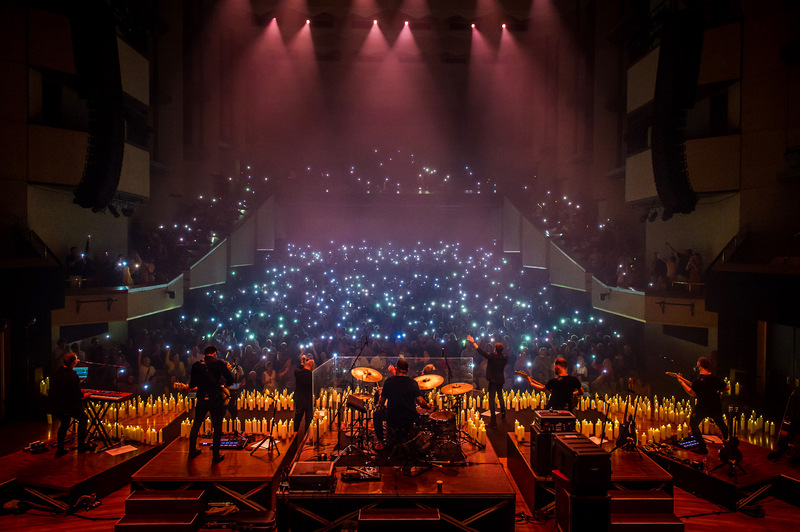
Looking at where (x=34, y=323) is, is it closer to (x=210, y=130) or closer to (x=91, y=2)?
(x=91, y=2)

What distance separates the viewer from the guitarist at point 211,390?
6078mm

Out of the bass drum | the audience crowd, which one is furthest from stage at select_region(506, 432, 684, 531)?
the audience crowd

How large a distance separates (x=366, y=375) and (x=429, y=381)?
92 cm

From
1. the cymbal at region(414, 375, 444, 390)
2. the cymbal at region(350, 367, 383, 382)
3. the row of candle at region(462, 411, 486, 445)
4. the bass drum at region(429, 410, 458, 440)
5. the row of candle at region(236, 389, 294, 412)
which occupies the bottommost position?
the row of candle at region(236, 389, 294, 412)

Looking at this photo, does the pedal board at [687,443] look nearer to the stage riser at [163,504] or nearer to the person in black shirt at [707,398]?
the person in black shirt at [707,398]


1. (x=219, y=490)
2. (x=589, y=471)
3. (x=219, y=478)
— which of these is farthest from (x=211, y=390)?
(x=589, y=471)

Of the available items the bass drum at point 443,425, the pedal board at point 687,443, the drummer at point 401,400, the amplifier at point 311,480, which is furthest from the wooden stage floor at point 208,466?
the pedal board at point 687,443

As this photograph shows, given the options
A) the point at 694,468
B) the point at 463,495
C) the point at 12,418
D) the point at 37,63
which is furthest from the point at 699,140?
the point at 12,418

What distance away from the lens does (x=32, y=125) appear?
9367 millimetres

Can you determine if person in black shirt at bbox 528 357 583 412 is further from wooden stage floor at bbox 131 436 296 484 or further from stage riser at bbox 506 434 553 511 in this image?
wooden stage floor at bbox 131 436 296 484

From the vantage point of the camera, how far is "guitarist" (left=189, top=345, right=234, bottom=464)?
608cm

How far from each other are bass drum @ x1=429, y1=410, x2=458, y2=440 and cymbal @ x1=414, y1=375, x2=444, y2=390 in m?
0.40

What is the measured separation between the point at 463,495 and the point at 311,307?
31.6 feet

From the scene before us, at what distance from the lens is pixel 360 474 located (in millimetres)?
5660
